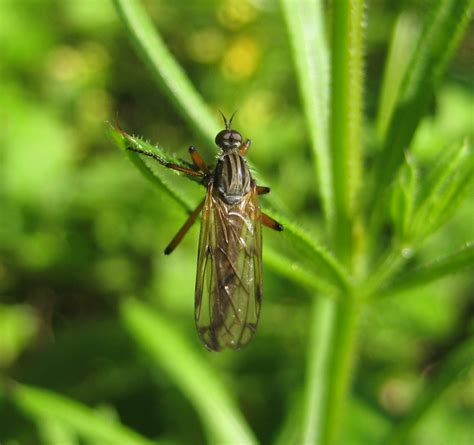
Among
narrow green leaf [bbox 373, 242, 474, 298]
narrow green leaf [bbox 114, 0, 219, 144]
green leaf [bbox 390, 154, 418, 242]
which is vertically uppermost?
narrow green leaf [bbox 114, 0, 219, 144]

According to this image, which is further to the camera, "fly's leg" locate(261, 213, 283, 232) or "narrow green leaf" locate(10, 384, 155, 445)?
"narrow green leaf" locate(10, 384, 155, 445)

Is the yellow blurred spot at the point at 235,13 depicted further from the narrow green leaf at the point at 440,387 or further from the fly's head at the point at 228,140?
the narrow green leaf at the point at 440,387

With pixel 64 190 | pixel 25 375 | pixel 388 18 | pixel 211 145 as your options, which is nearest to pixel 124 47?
pixel 64 190

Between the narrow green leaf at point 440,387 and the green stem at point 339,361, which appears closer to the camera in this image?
the narrow green leaf at point 440,387

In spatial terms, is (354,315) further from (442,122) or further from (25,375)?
(25,375)

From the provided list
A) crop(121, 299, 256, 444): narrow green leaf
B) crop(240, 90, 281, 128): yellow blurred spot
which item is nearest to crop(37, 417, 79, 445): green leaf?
crop(121, 299, 256, 444): narrow green leaf

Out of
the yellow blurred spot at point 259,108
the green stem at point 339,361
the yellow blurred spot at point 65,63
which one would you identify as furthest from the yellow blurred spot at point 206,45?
the green stem at point 339,361

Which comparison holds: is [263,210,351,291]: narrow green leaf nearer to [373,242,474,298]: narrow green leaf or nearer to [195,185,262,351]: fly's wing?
[373,242,474,298]: narrow green leaf

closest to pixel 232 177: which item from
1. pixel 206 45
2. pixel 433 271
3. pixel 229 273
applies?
pixel 229 273
